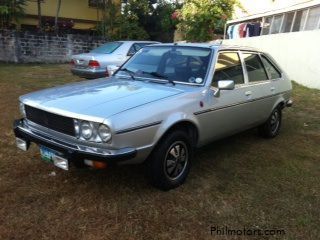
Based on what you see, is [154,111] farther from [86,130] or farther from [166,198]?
[166,198]

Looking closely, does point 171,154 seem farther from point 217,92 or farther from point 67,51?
point 67,51

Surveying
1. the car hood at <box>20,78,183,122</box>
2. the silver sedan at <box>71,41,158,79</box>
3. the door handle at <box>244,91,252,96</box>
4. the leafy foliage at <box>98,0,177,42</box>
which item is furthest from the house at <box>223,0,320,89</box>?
the car hood at <box>20,78,183,122</box>

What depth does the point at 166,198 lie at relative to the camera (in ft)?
13.9

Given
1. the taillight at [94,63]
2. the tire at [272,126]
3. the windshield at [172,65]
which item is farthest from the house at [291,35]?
the windshield at [172,65]

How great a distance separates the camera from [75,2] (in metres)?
22.5

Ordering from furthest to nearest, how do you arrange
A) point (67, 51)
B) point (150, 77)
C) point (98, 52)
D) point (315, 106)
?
point (67, 51) → point (98, 52) → point (315, 106) → point (150, 77)

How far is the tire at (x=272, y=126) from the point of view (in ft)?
21.4

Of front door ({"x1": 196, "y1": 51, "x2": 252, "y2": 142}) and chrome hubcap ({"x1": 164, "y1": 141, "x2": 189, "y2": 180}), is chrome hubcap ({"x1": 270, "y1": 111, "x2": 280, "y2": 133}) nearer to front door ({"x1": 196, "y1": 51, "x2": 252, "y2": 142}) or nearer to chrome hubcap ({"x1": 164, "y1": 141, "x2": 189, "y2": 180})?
front door ({"x1": 196, "y1": 51, "x2": 252, "y2": 142})

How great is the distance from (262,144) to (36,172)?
3.53 m

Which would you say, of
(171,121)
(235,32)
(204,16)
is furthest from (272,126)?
(204,16)

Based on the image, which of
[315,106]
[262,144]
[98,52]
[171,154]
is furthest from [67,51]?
[171,154]

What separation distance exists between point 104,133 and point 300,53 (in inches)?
405

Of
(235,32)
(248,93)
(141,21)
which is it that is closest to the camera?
(248,93)

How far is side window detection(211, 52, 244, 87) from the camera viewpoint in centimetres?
504
